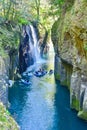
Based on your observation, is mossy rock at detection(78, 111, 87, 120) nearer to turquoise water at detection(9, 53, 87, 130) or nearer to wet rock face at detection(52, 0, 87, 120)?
wet rock face at detection(52, 0, 87, 120)

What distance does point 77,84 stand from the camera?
25.5 m

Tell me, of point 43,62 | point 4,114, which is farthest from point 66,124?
point 43,62

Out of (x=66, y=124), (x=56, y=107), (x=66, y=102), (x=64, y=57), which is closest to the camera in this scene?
(x=66, y=124)

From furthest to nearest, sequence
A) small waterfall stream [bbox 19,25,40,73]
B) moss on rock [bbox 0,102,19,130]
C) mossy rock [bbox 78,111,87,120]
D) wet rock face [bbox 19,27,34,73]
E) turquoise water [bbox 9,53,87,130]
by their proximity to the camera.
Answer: small waterfall stream [bbox 19,25,40,73] < wet rock face [bbox 19,27,34,73] < mossy rock [bbox 78,111,87,120] < turquoise water [bbox 9,53,87,130] < moss on rock [bbox 0,102,19,130]

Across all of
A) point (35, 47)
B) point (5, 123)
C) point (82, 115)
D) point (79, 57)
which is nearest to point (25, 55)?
point (35, 47)

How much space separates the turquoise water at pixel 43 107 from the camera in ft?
72.6

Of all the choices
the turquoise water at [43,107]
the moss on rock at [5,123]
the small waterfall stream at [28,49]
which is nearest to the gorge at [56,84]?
the turquoise water at [43,107]

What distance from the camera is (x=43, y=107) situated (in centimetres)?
2595

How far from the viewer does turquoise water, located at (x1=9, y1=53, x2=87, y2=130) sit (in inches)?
872

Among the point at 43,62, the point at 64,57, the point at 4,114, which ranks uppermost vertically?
the point at 4,114

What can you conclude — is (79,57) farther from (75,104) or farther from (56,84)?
(56,84)

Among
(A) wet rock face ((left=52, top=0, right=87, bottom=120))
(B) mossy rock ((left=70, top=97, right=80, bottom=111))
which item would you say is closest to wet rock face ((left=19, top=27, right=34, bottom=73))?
(A) wet rock face ((left=52, top=0, right=87, bottom=120))

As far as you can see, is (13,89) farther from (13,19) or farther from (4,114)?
(4,114)

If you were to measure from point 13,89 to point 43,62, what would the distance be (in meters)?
21.8
